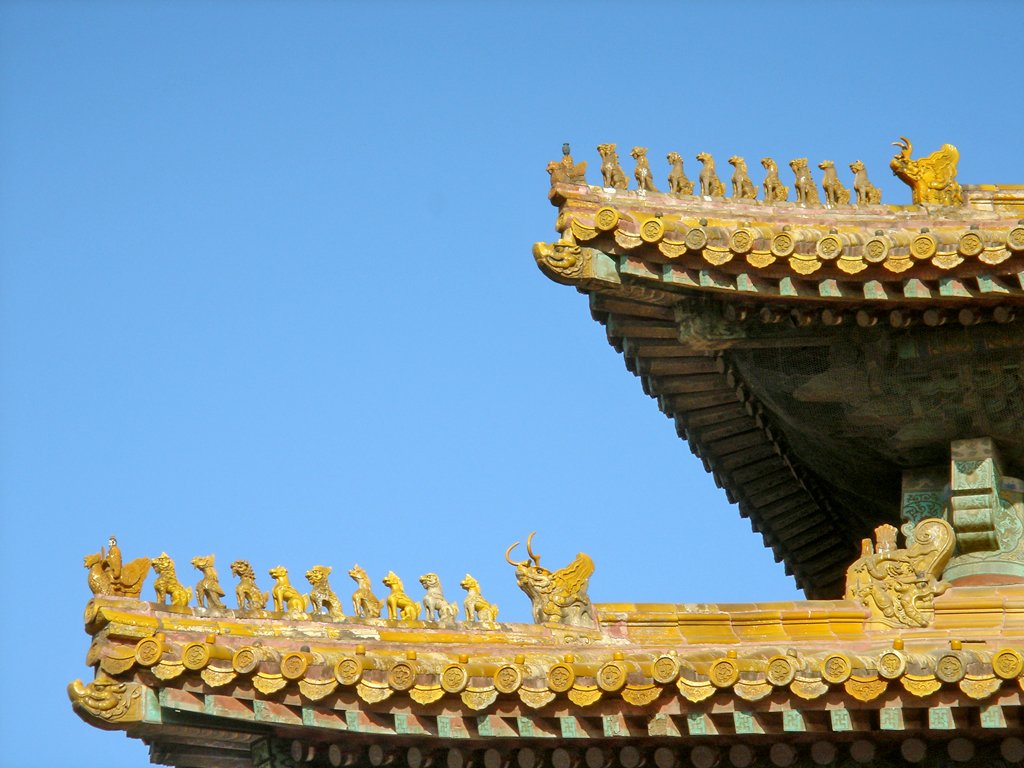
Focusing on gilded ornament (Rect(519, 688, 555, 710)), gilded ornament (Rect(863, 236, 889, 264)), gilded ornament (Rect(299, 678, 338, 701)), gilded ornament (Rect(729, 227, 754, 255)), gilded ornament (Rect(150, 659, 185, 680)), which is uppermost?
gilded ornament (Rect(729, 227, 754, 255))

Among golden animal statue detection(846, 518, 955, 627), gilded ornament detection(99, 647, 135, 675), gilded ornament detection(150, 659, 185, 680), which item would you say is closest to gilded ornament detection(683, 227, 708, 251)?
golden animal statue detection(846, 518, 955, 627)

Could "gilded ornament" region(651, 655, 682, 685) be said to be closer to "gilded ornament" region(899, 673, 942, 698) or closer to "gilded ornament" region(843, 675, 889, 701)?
"gilded ornament" region(843, 675, 889, 701)

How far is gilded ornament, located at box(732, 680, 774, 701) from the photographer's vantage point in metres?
19.3

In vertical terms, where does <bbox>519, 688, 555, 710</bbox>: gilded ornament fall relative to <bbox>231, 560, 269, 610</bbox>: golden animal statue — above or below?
below

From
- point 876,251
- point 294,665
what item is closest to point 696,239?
point 876,251

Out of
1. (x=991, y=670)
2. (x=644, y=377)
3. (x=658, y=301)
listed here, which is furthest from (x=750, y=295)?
(x=991, y=670)

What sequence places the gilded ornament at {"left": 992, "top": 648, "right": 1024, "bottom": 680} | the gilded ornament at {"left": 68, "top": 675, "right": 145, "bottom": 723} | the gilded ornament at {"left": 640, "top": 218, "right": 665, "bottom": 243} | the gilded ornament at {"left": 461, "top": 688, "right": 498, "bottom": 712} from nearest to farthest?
1. the gilded ornament at {"left": 992, "top": 648, "right": 1024, "bottom": 680}
2. the gilded ornament at {"left": 68, "top": 675, "right": 145, "bottom": 723}
3. the gilded ornament at {"left": 461, "top": 688, "right": 498, "bottom": 712}
4. the gilded ornament at {"left": 640, "top": 218, "right": 665, "bottom": 243}

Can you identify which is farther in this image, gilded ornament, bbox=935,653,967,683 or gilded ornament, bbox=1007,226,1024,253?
gilded ornament, bbox=1007,226,1024,253

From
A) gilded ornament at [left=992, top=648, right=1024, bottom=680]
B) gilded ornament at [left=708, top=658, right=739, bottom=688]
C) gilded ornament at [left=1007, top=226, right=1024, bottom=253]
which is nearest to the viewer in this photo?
gilded ornament at [left=992, top=648, right=1024, bottom=680]

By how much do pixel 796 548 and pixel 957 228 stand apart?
548 centimetres

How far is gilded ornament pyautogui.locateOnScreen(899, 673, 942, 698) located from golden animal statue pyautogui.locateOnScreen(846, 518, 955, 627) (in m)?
1.63

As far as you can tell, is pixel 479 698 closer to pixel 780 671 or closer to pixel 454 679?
pixel 454 679

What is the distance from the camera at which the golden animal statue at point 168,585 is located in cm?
1981

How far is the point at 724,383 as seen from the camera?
→ 2342 centimetres
